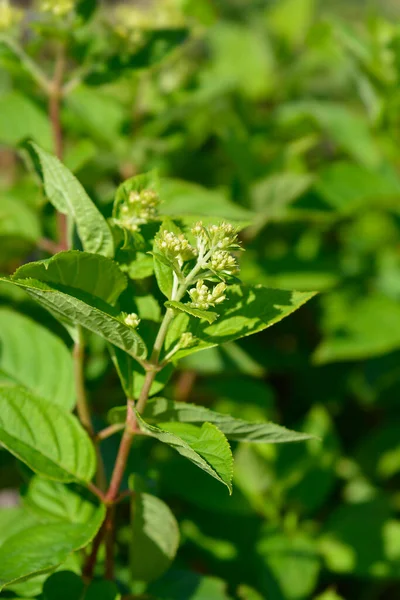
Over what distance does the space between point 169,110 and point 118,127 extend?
0.19 m

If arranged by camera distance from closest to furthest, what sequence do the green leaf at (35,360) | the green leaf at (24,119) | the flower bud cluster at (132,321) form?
the flower bud cluster at (132,321), the green leaf at (35,360), the green leaf at (24,119)

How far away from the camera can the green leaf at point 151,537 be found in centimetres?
114

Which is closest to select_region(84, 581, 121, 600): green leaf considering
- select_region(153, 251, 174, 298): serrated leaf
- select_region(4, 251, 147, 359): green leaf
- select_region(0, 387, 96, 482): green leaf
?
select_region(0, 387, 96, 482): green leaf

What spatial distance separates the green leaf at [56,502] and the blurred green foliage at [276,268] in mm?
207

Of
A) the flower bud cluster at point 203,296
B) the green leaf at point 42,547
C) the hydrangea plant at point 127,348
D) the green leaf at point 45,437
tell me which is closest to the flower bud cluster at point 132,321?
the hydrangea plant at point 127,348

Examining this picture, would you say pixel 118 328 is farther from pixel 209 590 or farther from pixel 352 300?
pixel 352 300

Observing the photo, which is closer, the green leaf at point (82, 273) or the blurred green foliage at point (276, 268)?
the green leaf at point (82, 273)

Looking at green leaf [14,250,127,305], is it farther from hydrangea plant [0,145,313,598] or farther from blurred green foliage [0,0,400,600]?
blurred green foliage [0,0,400,600]

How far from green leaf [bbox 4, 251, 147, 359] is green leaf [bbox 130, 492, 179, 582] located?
11.4 inches

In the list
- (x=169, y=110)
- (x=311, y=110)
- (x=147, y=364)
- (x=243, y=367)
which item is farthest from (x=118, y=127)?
(x=147, y=364)

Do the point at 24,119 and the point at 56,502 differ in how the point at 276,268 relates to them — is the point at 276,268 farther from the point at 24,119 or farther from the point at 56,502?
the point at 56,502

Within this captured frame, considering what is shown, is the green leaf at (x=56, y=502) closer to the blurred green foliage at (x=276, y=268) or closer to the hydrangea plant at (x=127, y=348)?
the hydrangea plant at (x=127, y=348)

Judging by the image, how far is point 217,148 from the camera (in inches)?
109

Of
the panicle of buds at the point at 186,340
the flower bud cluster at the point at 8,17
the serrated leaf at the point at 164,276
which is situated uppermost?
the flower bud cluster at the point at 8,17
